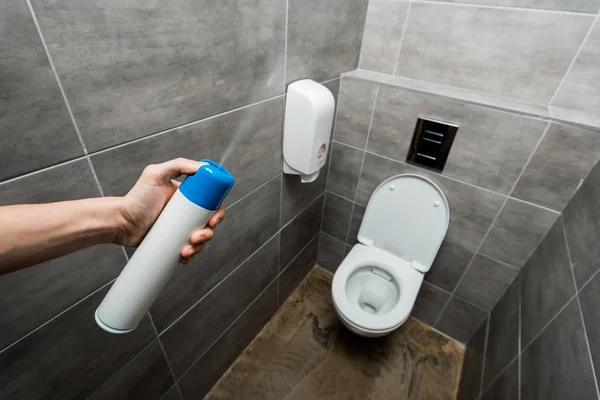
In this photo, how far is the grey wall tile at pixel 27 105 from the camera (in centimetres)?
41

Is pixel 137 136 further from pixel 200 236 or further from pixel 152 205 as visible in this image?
pixel 200 236

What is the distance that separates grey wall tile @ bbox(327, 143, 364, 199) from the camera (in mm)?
1343

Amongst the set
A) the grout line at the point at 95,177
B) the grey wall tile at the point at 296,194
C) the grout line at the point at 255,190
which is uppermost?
the grout line at the point at 95,177

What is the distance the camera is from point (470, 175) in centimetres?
109

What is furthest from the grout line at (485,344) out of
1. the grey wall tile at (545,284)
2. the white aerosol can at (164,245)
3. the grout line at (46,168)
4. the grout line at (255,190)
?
the grout line at (46,168)

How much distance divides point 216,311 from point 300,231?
547mm

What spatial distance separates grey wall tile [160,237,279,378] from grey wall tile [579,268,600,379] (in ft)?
3.13

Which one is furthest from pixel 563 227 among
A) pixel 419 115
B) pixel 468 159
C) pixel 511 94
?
pixel 419 115

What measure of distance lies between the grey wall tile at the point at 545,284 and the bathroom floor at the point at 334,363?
59 centimetres

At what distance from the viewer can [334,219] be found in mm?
1591

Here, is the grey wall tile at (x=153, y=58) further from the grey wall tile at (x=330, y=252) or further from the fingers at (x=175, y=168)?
the grey wall tile at (x=330, y=252)

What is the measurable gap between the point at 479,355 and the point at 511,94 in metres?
1.04

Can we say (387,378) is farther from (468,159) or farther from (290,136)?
(290,136)

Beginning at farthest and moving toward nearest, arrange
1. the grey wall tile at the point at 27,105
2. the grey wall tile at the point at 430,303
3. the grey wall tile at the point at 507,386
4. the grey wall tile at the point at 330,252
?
the grey wall tile at the point at 330,252 < the grey wall tile at the point at 430,303 < the grey wall tile at the point at 507,386 < the grey wall tile at the point at 27,105
